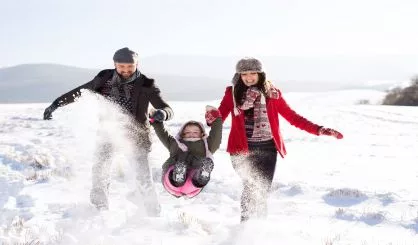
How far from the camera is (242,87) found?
4637mm

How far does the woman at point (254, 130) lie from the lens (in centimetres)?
455

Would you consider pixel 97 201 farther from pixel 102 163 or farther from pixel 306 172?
pixel 306 172

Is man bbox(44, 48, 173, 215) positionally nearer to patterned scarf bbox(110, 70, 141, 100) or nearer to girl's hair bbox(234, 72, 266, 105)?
patterned scarf bbox(110, 70, 141, 100)

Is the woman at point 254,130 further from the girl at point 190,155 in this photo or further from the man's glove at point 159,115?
the man's glove at point 159,115

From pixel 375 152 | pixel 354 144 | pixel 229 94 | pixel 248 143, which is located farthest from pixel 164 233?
pixel 354 144

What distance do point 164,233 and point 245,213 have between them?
94 centimetres

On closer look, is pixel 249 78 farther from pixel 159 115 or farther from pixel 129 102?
pixel 129 102

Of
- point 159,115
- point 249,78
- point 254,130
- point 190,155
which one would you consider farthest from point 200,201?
point 249,78

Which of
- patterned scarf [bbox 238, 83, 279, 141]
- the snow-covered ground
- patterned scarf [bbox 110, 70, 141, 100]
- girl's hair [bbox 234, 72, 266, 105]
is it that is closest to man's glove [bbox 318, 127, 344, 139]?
patterned scarf [bbox 238, 83, 279, 141]

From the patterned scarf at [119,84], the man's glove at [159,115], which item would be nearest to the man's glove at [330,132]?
the man's glove at [159,115]

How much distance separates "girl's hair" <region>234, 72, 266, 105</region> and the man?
0.76 metres

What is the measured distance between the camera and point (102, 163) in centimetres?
505

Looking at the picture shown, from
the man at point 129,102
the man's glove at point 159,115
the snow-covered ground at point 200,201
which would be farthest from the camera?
the man at point 129,102

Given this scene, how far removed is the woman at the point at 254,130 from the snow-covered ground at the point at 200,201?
0.36 m
